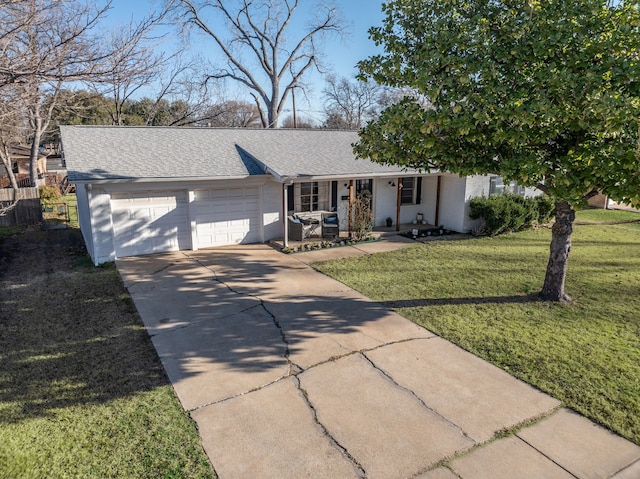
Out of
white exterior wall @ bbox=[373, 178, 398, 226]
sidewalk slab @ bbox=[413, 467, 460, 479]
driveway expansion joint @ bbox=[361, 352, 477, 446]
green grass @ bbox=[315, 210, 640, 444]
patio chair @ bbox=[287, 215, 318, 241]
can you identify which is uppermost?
white exterior wall @ bbox=[373, 178, 398, 226]

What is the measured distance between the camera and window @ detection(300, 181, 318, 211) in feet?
47.7

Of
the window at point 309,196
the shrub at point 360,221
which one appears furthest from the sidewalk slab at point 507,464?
the window at point 309,196

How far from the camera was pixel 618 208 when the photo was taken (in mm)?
21234

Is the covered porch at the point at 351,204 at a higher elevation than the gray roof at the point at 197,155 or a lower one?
lower

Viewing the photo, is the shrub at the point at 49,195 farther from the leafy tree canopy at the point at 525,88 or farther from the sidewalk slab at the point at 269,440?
the sidewalk slab at the point at 269,440

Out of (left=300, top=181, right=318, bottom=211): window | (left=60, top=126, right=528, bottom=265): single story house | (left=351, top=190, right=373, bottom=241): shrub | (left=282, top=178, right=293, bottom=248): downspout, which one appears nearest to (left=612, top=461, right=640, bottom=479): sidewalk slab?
(left=282, top=178, right=293, bottom=248): downspout

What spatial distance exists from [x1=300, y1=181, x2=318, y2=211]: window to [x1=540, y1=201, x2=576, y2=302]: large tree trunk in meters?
7.99

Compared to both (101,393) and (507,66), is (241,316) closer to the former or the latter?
(101,393)

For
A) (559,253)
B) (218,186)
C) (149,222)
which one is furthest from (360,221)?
(559,253)

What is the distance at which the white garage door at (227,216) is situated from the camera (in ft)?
42.7

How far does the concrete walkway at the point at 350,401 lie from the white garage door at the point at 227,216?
4.53m

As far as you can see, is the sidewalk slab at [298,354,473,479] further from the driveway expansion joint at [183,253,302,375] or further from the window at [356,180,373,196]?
the window at [356,180,373,196]

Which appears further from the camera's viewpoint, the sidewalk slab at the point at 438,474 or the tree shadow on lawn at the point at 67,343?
the tree shadow on lawn at the point at 67,343

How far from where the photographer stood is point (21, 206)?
17.0 metres
